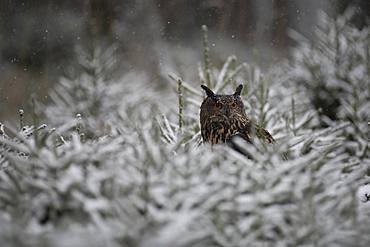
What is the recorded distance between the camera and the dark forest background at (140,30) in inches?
338

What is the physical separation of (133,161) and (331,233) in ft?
1.99

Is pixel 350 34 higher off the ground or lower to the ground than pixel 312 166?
higher

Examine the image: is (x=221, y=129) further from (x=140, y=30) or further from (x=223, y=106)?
(x=140, y=30)

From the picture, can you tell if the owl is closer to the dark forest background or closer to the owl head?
the owl head

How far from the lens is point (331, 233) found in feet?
5.30

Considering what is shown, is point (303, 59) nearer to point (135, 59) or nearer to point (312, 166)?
point (312, 166)

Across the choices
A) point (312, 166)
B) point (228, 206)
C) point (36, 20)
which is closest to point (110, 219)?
point (228, 206)

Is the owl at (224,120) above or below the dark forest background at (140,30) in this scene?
below

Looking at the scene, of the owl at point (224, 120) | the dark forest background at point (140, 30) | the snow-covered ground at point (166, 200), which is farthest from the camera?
the dark forest background at point (140, 30)

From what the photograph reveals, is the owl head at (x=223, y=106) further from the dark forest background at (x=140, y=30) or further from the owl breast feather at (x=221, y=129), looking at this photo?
the dark forest background at (x=140, y=30)

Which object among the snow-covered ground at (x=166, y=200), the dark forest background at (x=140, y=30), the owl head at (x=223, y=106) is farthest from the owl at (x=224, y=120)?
the dark forest background at (x=140, y=30)

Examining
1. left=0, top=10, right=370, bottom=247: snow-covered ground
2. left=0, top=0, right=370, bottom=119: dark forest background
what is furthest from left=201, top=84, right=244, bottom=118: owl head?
left=0, top=0, right=370, bottom=119: dark forest background

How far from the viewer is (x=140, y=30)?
10352 millimetres

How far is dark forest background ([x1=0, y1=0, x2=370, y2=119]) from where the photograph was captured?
28.2 ft
